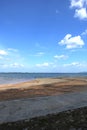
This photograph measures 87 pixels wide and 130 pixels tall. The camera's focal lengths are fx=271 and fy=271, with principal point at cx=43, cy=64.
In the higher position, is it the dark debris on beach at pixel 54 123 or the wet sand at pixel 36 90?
the wet sand at pixel 36 90

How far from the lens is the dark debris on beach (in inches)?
353

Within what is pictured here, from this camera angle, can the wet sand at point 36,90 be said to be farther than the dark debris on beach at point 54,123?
Yes

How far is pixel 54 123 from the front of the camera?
369 inches

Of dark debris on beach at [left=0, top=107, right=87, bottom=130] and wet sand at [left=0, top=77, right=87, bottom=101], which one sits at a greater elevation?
wet sand at [left=0, top=77, right=87, bottom=101]

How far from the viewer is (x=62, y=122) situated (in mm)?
9414

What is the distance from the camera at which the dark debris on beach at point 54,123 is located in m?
8.96

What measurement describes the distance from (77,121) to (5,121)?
8.61ft

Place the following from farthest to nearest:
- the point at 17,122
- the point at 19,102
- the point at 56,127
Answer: the point at 19,102
the point at 17,122
the point at 56,127

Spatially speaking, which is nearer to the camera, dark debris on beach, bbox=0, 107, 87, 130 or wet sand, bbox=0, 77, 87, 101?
dark debris on beach, bbox=0, 107, 87, 130

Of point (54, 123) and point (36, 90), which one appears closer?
point (54, 123)

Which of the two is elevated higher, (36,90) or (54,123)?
(36,90)

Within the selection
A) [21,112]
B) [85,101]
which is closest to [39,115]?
[21,112]

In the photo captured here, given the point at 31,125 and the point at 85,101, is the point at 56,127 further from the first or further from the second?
the point at 85,101

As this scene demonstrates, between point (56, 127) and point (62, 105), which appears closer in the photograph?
point (56, 127)
